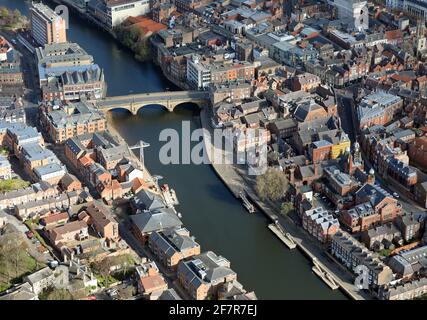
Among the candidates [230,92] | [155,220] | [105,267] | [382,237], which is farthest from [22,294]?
[230,92]

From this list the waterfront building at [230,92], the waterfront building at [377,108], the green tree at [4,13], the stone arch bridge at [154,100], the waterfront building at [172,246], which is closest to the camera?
the waterfront building at [172,246]

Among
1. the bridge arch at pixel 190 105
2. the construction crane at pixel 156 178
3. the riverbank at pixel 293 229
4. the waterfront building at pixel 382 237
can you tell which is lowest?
the bridge arch at pixel 190 105

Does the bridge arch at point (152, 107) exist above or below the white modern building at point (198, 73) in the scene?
below

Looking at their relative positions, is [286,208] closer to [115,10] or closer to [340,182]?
[340,182]

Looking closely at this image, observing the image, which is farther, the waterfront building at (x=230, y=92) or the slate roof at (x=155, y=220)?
the waterfront building at (x=230, y=92)

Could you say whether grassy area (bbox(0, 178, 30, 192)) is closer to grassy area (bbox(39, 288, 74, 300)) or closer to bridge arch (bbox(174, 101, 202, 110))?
grassy area (bbox(39, 288, 74, 300))

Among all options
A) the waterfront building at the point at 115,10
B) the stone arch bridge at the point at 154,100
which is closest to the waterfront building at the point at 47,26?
the waterfront building at the point at 115,10

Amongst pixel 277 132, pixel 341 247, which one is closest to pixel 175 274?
pixel 341 247

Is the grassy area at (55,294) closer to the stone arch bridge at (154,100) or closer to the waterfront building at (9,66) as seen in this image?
the stone arch bridge at (154,100)
